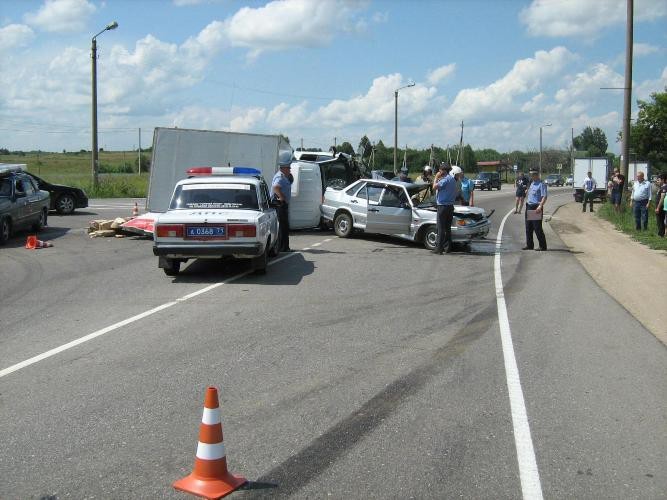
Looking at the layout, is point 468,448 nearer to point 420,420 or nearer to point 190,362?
point 420,420

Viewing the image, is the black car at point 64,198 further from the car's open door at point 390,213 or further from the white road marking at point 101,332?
the white road marking at point 101,332

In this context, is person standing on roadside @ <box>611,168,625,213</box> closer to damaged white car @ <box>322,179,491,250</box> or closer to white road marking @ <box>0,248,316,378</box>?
damaged white car @ <box>322,179,491,250</box>

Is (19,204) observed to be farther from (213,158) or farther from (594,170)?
(594,170)

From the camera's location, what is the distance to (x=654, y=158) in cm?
5072

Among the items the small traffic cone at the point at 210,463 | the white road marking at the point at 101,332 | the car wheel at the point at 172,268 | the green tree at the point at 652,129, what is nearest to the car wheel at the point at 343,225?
the white road marking at the point at 101,332

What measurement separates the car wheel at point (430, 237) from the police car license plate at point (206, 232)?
252 inches

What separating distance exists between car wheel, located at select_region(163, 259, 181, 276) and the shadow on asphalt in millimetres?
108

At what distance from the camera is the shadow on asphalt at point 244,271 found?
11.4 m

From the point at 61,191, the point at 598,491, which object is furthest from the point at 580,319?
the point at 61,191

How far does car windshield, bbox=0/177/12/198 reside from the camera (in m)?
17.1

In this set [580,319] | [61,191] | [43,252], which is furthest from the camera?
[61,191]

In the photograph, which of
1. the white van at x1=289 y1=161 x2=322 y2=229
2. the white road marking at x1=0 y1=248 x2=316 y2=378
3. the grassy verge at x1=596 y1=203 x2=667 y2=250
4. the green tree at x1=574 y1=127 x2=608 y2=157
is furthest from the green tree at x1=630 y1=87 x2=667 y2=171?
the green tree at x1=574 y1=127 x2=608 y2=157

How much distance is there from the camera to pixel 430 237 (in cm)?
1633

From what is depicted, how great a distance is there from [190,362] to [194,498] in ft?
9.22
